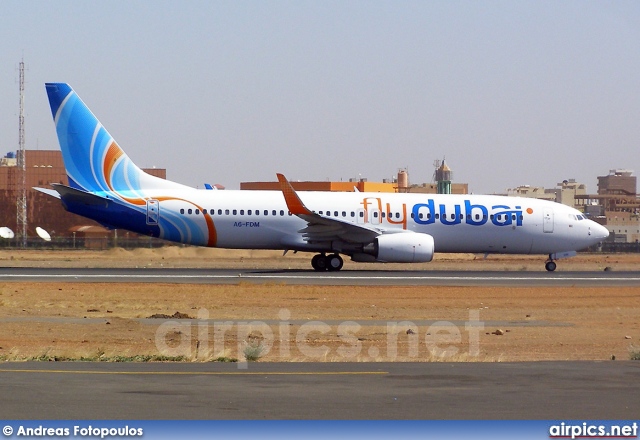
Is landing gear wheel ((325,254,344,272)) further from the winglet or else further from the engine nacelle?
the winglet

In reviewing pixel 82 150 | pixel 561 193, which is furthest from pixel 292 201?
pixel 561 193

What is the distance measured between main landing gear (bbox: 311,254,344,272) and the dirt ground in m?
8.81

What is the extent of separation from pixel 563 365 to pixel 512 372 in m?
1.31

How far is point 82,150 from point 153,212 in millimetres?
3784

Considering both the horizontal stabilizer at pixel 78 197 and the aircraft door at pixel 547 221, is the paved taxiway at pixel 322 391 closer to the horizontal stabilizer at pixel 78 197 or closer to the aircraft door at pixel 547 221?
the horizontal stabilizer at pixel 78 197

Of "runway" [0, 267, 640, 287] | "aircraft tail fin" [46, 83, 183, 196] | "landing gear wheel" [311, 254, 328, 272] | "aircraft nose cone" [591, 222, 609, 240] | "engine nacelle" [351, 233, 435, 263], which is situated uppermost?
"aircraft tail fin" [46, 83, 183, 196]

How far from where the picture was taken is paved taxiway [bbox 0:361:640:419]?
1033 cm

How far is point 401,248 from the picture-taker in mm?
39562

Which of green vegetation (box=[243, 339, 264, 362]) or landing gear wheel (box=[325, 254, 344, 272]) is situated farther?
landing gear wheel (box=[325, 254, 344, 272])

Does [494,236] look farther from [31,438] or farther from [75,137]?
[31,438]

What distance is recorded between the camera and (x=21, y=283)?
108 ft

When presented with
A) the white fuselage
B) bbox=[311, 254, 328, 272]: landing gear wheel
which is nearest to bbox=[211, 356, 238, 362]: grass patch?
the white fuselage

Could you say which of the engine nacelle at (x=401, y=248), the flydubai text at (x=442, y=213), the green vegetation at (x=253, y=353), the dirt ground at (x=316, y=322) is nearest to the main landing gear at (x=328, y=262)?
the engine nacelle at (x=401, y=248)

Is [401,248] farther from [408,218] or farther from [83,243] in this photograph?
[83,243]
